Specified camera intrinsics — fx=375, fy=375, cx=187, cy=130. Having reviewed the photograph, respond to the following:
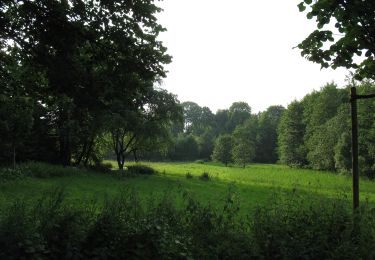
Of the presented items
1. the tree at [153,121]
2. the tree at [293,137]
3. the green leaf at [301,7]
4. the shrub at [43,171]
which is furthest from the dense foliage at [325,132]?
the green leaf at [301,7]

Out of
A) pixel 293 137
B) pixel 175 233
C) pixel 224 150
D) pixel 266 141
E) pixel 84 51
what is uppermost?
pixel 266 141

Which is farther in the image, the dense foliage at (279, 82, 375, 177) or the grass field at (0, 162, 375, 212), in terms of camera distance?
the dense foliage at (279, 82, 375, 177)

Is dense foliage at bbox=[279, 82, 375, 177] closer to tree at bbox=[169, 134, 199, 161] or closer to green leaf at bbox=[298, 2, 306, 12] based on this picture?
tree at bbox=[169, 134, 199, 161]

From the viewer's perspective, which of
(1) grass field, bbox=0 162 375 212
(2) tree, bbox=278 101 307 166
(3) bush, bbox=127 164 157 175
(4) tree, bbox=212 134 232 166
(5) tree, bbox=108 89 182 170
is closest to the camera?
(1) grass field, bbox=0 162 375 212

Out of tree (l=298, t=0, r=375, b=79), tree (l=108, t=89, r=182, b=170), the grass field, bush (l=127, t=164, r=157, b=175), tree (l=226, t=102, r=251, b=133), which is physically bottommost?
the grass field

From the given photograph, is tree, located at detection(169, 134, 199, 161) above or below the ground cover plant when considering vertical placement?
above

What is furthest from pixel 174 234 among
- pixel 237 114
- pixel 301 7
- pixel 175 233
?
pixel 237 114

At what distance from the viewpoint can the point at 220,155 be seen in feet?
241

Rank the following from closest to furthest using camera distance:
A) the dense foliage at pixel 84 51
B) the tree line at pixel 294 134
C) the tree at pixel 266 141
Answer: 1. the dense foliage at pixel 84 51
2. the tree line at pixel 294 134
3. the tree at pixel 266 141

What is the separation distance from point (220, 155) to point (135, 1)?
6651 cm

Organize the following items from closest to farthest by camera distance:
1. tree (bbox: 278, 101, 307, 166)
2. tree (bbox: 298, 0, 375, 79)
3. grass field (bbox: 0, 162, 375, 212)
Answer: tree (bbox: 298, 0, 375, 79) < grass field (bbox: 0, 162, 375, 212) < tree (bbox: 278, 101, 307, 166)

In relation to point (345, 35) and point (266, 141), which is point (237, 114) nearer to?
point (266, 141)

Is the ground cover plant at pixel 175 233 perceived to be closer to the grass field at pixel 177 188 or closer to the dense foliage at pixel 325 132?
the grass field at pixel 177 188

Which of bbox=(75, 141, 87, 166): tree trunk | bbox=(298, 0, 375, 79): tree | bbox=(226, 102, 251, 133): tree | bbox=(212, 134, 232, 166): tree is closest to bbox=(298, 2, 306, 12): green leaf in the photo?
bbox=(298, 0, 375, 79): tree
